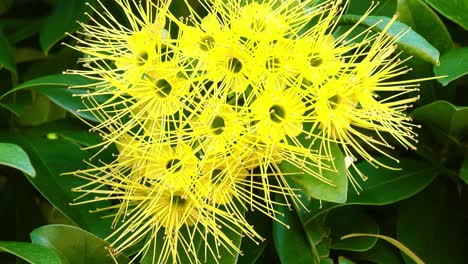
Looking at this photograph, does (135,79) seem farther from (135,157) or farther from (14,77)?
(14,77)

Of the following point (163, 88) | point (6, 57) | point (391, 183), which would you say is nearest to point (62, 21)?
point (6, 57)

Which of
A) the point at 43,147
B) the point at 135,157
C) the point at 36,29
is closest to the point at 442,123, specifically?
the point at 135,157

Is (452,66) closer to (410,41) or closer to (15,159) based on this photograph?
(410,41)

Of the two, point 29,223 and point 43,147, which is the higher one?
point 43,147

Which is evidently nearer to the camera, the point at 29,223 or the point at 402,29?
the point at 402,29

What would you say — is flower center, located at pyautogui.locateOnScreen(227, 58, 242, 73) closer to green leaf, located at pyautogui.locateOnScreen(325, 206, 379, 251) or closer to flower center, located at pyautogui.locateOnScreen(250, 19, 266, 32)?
flower center, located at pyautogui.locateOnScreen(250, 19, 266, 32)
